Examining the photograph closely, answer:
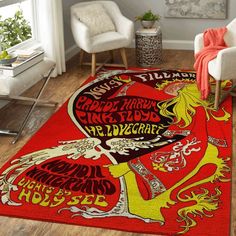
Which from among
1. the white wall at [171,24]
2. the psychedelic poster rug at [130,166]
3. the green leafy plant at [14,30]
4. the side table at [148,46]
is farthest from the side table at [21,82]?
the white wall at [171,24]

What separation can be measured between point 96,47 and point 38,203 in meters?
2.72

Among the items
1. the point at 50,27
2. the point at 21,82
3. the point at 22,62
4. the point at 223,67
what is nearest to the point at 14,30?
the point at 50,27

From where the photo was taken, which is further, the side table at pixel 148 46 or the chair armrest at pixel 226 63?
the side table at pixel 148 46

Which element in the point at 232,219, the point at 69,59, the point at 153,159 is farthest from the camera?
the point at 69,59

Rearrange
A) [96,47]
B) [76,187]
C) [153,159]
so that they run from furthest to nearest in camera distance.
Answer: [96,47] < [153,159] < [76,187]

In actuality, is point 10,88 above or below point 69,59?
above

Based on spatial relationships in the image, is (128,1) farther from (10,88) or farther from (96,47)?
(10,88)

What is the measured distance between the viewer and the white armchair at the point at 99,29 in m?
5.47

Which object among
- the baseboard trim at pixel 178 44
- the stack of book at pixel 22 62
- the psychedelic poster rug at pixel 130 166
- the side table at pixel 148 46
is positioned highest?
the stack of book at pixel 22 62

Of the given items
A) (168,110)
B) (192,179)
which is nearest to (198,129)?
(168,110)

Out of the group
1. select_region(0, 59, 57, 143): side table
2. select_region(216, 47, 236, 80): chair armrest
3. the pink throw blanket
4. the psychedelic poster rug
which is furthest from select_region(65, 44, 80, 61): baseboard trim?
select_region(216, 47, 236, 80): chair armrest

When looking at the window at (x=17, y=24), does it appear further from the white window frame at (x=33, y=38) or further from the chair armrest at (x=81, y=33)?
the chair armrest at (x=81, y=33)

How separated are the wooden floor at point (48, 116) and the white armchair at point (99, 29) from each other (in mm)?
333

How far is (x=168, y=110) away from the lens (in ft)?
15.0
